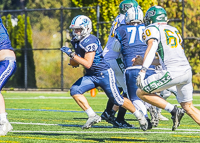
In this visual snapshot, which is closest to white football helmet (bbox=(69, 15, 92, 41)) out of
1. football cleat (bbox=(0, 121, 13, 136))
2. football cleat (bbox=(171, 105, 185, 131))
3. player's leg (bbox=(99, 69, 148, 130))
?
player's leg (bbox=(99, 69, 148, 130))

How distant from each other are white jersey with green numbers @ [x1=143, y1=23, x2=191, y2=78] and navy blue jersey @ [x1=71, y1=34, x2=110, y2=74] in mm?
1024

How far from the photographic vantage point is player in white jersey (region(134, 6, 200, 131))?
5922mm

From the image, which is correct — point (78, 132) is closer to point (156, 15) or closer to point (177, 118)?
point (177, 118)

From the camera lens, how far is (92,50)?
6766mm

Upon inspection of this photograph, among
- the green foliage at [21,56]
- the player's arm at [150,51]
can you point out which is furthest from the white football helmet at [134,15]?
the green foliage at [21,56]

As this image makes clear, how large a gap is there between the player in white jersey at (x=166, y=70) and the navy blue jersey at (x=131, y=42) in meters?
Answer: 1.14

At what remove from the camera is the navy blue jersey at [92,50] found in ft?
22.3

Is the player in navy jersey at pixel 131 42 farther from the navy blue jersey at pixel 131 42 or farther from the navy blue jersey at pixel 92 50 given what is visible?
the navy blue jersey at pixel 92 50

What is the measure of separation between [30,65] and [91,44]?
13.5m

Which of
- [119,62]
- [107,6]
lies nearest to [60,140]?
[119,62]

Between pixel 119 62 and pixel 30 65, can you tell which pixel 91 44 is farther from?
pixel 30 65

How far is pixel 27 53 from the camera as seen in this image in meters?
20.0

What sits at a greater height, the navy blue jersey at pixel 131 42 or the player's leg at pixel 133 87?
the navy blue jersey at pixel 131 42

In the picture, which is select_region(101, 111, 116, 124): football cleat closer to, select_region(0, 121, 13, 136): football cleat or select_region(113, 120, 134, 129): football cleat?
select_region(113, 120, 134, 129): football cleat
